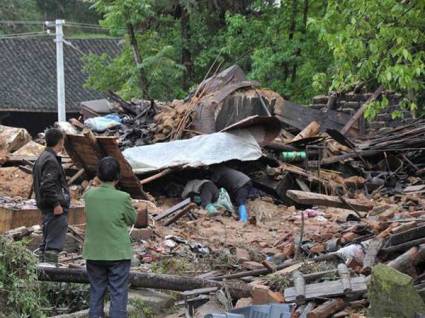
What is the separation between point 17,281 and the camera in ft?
23.7

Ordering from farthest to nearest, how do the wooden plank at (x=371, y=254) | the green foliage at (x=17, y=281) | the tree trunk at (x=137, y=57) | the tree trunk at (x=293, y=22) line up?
the tree trunk at (x=293, y=22) < the tree trunk at (x=137, y=57) < the wooden plank at (x=371, y=254) < the green foliage at (x=17, y=281)

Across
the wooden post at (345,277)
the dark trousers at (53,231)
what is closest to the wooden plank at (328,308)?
the wooden post at (345,277)

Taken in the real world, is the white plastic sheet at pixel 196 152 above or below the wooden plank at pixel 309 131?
below

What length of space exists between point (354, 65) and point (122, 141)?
7276mm

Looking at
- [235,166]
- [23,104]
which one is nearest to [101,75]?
[23,104]

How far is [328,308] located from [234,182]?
798 cm

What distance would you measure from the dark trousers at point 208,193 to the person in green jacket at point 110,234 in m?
7.65

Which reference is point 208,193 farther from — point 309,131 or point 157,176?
point 309,131

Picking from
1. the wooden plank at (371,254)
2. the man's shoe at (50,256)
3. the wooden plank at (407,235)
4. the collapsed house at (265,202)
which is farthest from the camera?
the man's shoe at (50,256)

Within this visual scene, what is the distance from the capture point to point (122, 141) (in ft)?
55.8

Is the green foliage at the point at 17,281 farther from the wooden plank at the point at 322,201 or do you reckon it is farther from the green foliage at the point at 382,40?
the wooden plank at the point at 322,201

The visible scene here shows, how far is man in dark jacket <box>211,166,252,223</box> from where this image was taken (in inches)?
586

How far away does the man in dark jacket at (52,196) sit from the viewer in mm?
8672

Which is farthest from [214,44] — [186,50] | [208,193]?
[208,193]
